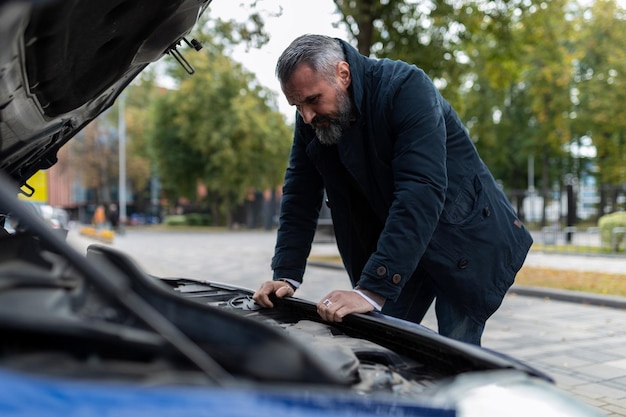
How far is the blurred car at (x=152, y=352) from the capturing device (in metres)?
1.05

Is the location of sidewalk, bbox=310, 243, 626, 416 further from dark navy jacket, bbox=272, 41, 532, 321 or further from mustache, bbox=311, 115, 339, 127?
mustache, bbox=311, 115, 339, 127

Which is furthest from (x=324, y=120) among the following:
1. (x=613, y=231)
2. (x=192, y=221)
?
(x=192, y=221)

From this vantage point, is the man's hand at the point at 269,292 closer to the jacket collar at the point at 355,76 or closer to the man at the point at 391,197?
the man at the point at 391,197

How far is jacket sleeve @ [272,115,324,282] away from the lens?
277 centimetres

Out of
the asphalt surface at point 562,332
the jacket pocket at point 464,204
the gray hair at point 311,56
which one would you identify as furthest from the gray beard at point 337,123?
the asphalt surface at point 562,332

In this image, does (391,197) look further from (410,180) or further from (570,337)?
(570,337)

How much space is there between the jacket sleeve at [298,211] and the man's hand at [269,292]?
0.66ft

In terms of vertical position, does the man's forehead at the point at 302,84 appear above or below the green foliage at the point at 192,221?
above

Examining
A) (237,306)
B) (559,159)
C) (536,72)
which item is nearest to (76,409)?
(237,306)

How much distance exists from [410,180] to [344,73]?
1.59 ft

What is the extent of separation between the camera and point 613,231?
1773cm

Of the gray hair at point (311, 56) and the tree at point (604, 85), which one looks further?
the tree at point (604, 85)

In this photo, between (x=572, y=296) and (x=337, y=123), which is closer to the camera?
(x=337, y=123)

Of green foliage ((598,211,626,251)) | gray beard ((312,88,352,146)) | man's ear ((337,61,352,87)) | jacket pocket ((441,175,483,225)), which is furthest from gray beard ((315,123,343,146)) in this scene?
green foliage ((598,211,626,251))
